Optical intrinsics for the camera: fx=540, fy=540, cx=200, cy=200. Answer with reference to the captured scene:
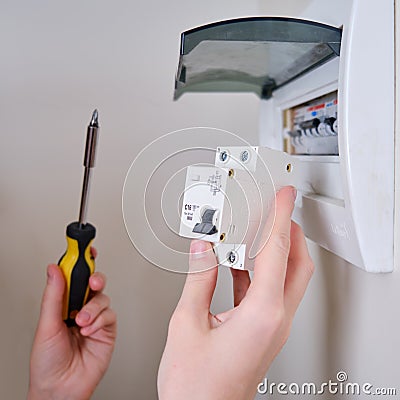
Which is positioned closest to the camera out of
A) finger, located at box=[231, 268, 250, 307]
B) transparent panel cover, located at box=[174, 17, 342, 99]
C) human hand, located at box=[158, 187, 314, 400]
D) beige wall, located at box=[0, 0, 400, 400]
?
human hand, located at box=[158, 187, 314, 400]

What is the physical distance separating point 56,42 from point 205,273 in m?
0.58

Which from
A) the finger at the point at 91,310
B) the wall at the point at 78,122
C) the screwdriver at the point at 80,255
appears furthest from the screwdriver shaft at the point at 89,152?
the wall at the point at 78,122

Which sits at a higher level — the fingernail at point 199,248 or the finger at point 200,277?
the fingernail at point 199,248

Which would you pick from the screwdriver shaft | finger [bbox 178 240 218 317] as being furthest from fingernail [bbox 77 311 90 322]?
finger [bbox 178 240 218 317]

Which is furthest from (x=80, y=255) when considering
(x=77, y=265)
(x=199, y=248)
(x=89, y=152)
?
(x=199, y=248)

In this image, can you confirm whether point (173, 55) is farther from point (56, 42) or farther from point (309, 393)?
point (309, 393)

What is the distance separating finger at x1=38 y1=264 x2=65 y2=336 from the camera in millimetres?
728

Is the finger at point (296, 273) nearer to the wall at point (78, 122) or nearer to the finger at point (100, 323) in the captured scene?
the finger at point (100, 323)

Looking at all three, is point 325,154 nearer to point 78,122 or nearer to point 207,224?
point 207,224

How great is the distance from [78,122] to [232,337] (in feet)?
1.95

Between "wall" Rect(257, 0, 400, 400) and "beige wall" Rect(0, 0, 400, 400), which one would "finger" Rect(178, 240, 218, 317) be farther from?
"beige wall" Rect(0, 0, 400, 400)

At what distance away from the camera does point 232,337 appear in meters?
0.44

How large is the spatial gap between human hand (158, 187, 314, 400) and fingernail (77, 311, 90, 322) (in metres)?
0.29

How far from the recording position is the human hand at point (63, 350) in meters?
0.74
